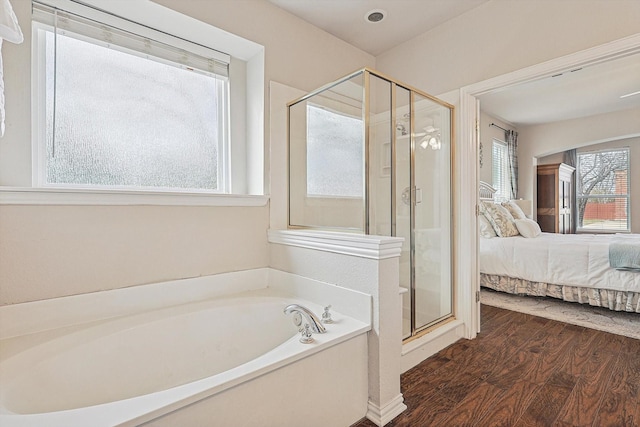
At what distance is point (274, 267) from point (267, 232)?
0.25 m

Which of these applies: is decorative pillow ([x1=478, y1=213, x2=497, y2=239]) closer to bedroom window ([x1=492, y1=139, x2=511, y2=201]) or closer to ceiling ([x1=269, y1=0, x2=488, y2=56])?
bedroom window ([x1=492, y1=139, x2=511, y2=201])

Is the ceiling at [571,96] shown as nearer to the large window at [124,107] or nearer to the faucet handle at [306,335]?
the large window at [124,107]

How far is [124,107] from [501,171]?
5.34 m

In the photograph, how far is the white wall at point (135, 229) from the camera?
59.5 inches

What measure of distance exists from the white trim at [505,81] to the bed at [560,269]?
1.36 metres

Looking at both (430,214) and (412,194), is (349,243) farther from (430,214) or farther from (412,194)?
(430,214)

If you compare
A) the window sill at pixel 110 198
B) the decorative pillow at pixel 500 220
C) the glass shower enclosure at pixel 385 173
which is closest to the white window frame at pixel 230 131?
the window sill at pixel 110 198

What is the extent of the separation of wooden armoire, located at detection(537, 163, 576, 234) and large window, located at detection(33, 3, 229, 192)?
19.4ft

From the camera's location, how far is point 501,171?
5.34 m

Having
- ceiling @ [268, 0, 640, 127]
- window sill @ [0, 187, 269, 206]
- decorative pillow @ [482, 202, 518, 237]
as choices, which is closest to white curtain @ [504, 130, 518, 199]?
ceiling @ [268, 0, 640, 127]

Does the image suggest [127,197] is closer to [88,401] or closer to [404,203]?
[88,401]

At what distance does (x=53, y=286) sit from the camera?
1561 millimetres

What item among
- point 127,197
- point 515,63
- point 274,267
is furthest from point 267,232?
point 515,63

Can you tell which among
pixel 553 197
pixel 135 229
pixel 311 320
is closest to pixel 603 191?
pixel 553 197
